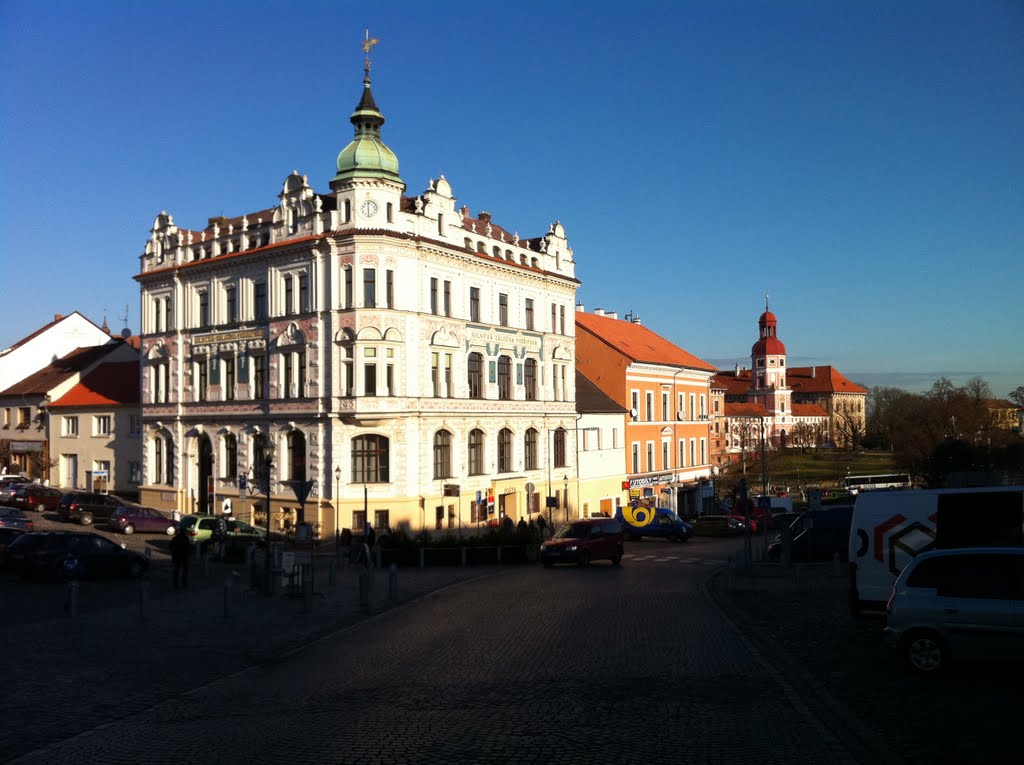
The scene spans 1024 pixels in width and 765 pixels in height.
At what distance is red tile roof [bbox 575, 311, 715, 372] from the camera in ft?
212

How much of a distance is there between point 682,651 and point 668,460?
55273 millimetres

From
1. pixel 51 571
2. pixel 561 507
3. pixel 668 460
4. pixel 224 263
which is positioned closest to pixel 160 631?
pixel 51 571

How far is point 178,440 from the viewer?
161 ft

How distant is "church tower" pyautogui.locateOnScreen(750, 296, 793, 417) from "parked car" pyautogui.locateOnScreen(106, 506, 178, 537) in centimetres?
14210

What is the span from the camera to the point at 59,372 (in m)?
63.9

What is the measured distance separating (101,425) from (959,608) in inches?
2169

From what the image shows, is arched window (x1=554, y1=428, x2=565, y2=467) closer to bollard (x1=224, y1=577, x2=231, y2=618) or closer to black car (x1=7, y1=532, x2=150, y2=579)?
black car (x1=7, y1=532, x2=150, y2=579)

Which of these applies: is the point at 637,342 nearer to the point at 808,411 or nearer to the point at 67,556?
the point at 67,556

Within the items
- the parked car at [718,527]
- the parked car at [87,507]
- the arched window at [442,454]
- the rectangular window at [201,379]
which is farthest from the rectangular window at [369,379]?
the parked car at [718,527]

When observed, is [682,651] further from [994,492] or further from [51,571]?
[51,571]

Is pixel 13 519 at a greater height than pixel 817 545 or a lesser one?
greater

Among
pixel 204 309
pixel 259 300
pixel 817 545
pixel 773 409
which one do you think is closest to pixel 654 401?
pixel 259 300

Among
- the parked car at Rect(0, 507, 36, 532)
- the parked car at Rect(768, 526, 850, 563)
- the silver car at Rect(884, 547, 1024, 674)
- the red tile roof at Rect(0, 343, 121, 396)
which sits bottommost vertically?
the parked car at Rect(768, 526, 850, 563)

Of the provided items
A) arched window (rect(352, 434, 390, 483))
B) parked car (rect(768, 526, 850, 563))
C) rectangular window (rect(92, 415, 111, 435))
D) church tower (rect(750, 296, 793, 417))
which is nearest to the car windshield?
parked car (rect(768, 526, 850, 563))
